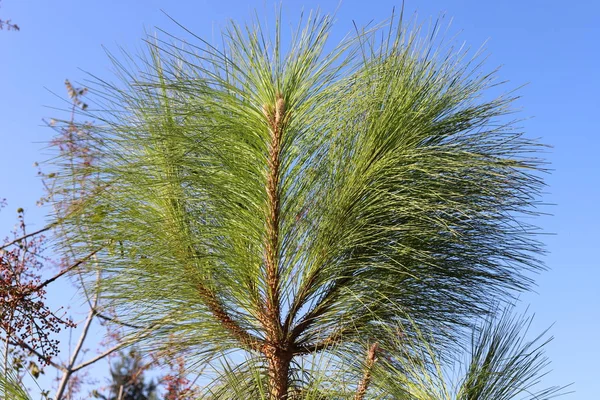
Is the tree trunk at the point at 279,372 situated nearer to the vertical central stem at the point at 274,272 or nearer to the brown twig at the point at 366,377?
the vertical central stem at the point at 274,272

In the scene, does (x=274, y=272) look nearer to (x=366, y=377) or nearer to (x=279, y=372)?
(x=279, y=372)

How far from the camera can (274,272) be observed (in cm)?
192

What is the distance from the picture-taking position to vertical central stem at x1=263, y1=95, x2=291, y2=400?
1875 mm

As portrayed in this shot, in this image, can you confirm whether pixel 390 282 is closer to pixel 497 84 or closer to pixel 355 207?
pixel 355 207

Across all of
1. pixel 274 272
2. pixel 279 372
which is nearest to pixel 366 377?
pixel 279 372

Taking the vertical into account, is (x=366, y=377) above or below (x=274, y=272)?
below

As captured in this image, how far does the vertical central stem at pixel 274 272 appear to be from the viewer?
1.88 meters

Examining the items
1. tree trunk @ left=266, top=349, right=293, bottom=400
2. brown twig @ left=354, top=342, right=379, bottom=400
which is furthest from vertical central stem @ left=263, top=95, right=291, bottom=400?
brown twig @ left=354, top=342, right=379, bottom=400

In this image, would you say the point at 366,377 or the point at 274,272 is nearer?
the point at 274,272

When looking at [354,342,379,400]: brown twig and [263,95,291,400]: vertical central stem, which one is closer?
[263,95,291,400]: vertical central stem

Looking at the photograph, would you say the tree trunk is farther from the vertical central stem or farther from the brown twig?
the brown twig

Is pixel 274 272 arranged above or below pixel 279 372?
above

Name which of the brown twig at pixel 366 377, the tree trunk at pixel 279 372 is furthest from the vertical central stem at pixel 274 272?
the brown twig at pixel 366 377

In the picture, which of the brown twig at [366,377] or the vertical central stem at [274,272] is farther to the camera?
the brown twig at [366,377]
